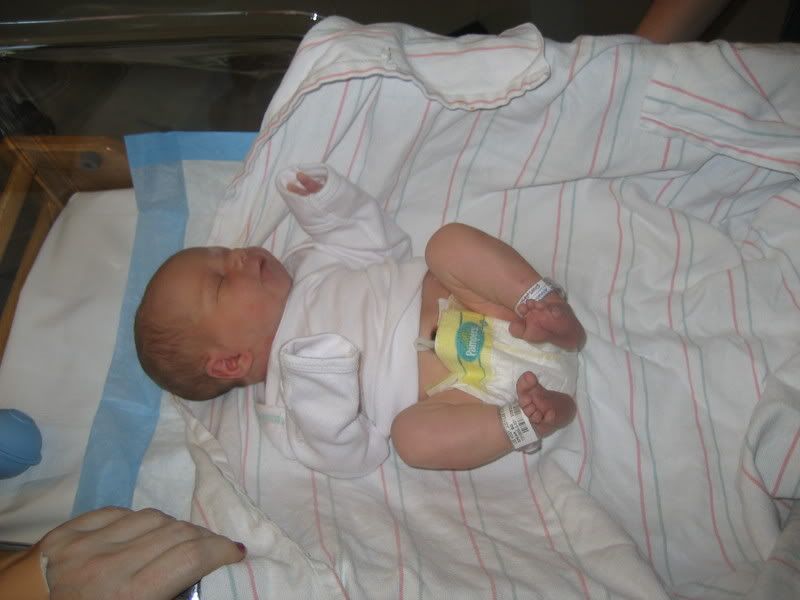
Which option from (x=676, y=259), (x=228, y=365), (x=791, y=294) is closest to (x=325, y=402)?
(x=228, y=365)

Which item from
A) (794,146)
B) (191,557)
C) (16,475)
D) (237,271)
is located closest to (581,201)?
(794,146)

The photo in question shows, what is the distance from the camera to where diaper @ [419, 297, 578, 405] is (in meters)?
0.98

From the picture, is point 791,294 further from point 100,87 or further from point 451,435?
point 100,87

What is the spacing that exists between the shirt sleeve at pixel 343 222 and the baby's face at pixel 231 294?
12cm

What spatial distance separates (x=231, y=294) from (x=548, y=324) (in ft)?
1.80

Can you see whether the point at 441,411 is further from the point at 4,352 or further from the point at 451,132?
the point at 4,352

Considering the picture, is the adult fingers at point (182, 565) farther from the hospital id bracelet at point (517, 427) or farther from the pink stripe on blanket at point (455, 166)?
the pink stripe on blanket at point (455, 166)

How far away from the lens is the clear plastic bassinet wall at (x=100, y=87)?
45.7 inches

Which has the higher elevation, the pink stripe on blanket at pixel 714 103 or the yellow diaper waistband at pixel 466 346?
the pink stripe on blanket at pixel 714 103

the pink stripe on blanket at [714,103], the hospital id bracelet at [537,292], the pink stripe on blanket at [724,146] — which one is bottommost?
the hospital id bracelet at [537,292]

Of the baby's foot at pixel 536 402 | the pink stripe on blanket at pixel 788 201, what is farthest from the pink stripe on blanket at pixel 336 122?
the pink stripe on blanket at pixel 788 201

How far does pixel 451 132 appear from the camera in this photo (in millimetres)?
1109

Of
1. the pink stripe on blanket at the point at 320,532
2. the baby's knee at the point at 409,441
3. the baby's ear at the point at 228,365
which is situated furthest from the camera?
the baby's ear at the point at 228,365

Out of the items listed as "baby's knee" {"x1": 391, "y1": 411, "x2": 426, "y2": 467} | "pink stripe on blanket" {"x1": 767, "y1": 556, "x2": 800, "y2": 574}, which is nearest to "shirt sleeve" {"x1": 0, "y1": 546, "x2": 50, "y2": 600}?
"baby's knee" {"x1": 391, "y1": 411, "x2": 426, "y2": 467}
